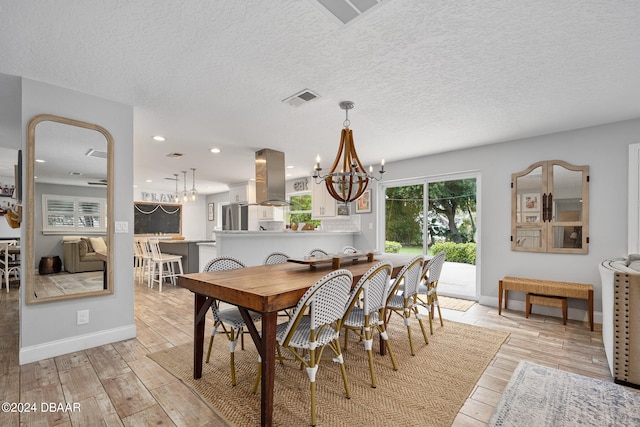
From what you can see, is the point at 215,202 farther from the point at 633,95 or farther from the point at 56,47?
the point at 633,95

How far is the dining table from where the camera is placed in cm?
166

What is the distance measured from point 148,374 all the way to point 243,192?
19.6 ft

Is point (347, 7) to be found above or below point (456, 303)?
above

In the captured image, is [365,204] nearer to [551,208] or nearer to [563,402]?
[551,208]

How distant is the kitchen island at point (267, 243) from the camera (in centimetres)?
417

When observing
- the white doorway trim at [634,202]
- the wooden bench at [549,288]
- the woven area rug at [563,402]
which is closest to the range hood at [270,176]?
the wooden bench at [549,288]

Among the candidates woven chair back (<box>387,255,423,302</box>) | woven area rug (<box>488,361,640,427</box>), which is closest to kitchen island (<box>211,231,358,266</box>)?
woven chair back (<box>387,255,423,302</box>)

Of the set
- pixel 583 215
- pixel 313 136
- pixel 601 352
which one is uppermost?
pixel 313 136

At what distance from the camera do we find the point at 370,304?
2232 millimetres

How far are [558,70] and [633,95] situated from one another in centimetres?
116

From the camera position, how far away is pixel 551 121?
139 inches

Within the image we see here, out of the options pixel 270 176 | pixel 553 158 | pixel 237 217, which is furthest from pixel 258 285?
pixel 237 217

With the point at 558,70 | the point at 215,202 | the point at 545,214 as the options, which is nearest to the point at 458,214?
the point at 545,214

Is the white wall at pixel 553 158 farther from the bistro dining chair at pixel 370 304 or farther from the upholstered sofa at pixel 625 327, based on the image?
the bistro dining chair at pixel 370 304
